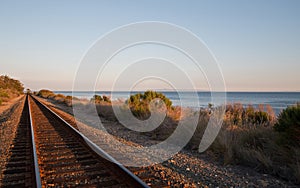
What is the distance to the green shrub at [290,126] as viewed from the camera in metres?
6.40

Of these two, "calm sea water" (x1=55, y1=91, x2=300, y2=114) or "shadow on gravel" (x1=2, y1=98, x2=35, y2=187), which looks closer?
"shadow on gravel" (x1=2, y1=98, x2=35, y2=187)

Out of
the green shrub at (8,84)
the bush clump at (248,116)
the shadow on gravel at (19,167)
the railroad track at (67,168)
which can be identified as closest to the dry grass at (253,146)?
the bush clump at (248,116)

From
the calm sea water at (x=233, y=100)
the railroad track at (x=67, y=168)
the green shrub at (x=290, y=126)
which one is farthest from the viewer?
the calm sea water at (x=233, y=100)

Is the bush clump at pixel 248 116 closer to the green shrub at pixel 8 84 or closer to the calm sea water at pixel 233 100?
the calm sea water at pixel 233 100

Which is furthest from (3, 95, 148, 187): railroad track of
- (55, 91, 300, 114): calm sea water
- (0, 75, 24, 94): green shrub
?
(0, 75, 24, 94): green shrub

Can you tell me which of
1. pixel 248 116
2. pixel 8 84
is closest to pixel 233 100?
pixel 248 116

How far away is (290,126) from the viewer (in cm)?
663

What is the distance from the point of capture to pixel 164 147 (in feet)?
28.1

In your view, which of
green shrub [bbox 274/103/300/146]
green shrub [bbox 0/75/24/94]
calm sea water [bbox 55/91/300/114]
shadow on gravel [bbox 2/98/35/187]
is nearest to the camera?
shadow on gravel [bbox 2/98/35/187]

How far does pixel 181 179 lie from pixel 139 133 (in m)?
6.00

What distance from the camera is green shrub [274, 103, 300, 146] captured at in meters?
6.40

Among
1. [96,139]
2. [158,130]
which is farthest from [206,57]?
[96,139]

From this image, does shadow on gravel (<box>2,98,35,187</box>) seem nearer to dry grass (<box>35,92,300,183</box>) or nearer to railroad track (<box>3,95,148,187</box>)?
railroad track (<box>3,95,148,187</box>)

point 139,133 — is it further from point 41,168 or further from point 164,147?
point 41,168
